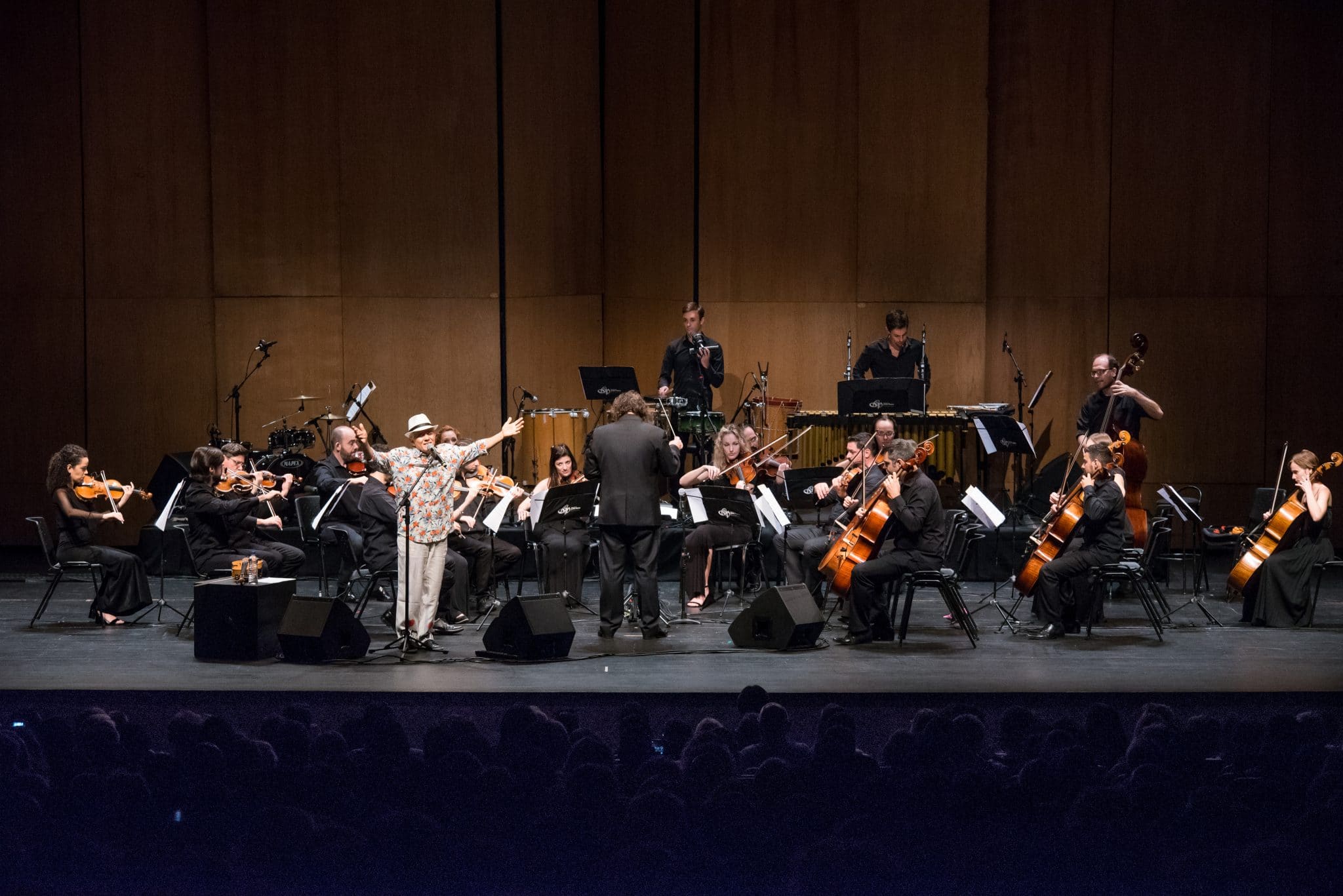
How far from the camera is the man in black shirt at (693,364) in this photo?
1206cm

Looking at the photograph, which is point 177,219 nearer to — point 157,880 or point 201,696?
point 201,696

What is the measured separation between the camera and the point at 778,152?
13148 millimetres

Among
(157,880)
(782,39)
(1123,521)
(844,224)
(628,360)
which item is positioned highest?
(782,39)

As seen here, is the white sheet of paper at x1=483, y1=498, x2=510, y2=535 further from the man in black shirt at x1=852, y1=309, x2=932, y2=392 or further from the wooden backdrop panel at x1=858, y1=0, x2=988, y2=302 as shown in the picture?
the wooden backdrop panel at x1=858, y1=0, x2=988, y2=302

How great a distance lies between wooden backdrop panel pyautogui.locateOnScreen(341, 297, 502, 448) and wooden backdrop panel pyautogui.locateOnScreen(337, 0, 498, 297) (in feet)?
0.56

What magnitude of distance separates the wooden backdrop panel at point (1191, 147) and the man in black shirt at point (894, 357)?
222 centimetres

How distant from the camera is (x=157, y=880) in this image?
537 centimetres

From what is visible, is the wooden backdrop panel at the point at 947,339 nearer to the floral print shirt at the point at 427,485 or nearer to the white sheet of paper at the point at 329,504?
the white sheet of paper at the point at 329,504

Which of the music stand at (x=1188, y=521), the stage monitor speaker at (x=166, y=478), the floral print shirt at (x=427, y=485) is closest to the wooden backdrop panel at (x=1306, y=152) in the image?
the music stand at (x=1188, y=521)

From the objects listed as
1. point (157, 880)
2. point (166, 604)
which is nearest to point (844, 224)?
point (166, 604)

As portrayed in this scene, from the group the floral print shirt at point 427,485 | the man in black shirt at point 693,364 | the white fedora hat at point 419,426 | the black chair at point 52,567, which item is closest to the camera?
the floral print shirt at point 427,485

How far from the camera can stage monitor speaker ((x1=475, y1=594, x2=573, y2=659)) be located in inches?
316

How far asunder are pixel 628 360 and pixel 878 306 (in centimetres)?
239

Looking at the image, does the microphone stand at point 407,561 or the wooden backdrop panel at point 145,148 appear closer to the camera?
the microphone stand at point 407,561
